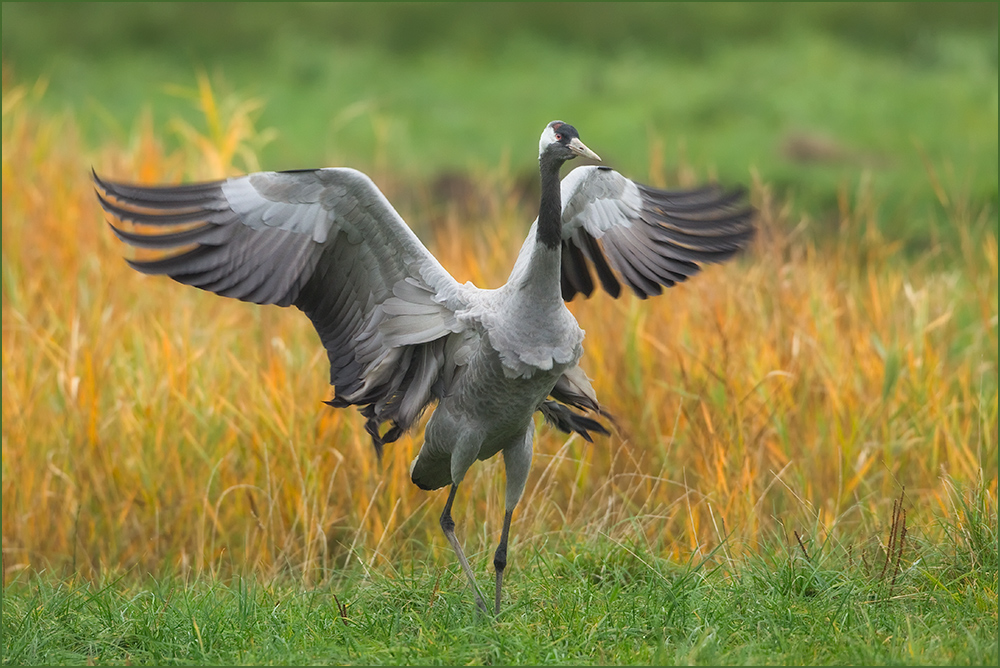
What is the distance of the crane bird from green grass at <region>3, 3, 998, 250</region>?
368 centimetres

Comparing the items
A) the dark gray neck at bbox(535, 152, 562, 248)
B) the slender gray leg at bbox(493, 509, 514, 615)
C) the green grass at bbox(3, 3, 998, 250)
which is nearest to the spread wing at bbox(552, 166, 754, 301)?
the dark gray neck at bbox(535, 152, 562, 248)

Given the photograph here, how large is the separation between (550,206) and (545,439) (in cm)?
197

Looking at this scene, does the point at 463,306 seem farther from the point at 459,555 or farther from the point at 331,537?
the point at 331,537

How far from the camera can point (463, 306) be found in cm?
442

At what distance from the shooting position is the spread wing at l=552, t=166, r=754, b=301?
4898mm

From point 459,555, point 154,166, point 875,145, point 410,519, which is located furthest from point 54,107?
point 459,555

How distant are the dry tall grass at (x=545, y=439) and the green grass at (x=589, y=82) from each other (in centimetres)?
280

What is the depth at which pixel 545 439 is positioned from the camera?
5891mm

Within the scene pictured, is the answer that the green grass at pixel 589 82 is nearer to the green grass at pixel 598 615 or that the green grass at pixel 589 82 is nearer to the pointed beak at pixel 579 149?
the pointed beak at pixel 579 149

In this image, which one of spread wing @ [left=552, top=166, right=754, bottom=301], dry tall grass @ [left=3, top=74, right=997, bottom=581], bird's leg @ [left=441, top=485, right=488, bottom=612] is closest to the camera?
bird's leg @ [left=441, top=485, right=488, bottom=612]

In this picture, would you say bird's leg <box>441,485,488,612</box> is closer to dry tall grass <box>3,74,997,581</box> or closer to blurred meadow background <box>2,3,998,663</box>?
blurred meadow background <box>2,3,998,663</box>

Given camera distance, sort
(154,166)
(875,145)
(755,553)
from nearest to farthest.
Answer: (755,553), (154,166), (875,145)

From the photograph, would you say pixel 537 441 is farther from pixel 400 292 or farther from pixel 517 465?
pixel 400 292

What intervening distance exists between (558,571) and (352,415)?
56.2 inches
